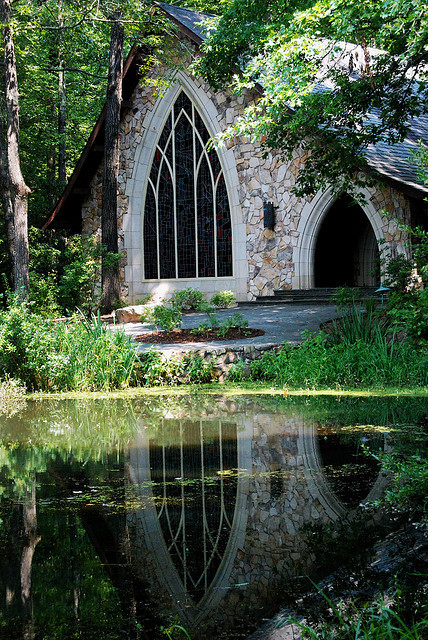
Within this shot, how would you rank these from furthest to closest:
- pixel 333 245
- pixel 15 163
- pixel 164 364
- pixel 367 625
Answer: pixel 333 245, pixel 15 163, pixel 164 364, pixel 367 625

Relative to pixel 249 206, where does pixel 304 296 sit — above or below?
below

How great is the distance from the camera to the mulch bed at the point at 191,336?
451 inches

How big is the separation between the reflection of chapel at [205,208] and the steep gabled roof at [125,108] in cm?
4

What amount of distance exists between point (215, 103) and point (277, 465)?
559 inches

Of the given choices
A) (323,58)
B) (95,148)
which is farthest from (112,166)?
(323,58)

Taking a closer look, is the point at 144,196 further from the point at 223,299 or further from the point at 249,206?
the point at 223,299

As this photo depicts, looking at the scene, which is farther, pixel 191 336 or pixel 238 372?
pixel 191 336

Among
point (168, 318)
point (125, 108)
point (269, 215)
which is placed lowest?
point (168, 318)

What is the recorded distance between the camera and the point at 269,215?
16.6 metres

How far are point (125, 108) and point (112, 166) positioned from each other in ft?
7.88

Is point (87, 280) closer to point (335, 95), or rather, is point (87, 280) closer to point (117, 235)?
point (117, 235)

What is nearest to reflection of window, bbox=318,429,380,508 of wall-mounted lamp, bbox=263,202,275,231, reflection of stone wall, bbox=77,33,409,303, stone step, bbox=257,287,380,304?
stone step, bbox=257,287,380,304

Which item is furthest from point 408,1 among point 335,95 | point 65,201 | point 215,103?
point 65,201

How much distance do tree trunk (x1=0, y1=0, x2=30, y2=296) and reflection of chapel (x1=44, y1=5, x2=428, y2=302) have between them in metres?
4.04
